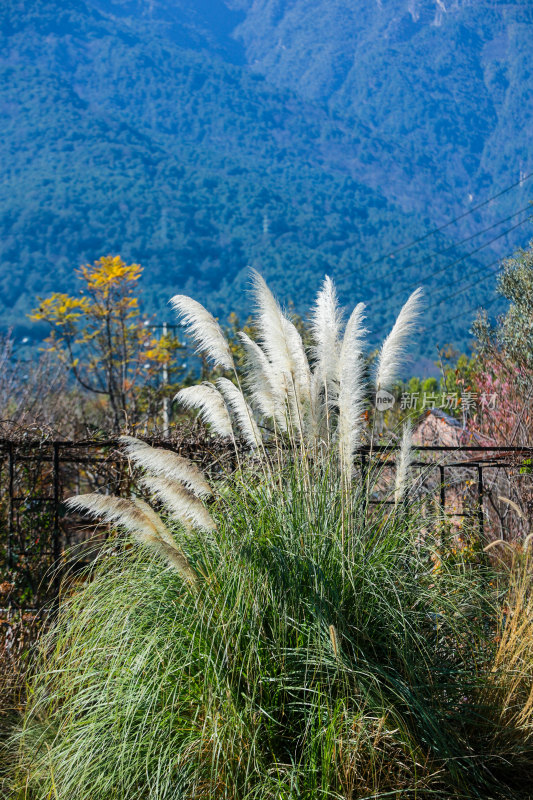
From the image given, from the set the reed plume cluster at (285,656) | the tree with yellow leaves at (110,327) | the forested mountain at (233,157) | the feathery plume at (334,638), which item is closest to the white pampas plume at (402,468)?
the reed plume cluster at (285,656)

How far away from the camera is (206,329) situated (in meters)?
3.05

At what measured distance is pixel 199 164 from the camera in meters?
81.1

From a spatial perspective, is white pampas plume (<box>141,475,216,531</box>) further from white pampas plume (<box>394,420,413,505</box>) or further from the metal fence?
the metal fence

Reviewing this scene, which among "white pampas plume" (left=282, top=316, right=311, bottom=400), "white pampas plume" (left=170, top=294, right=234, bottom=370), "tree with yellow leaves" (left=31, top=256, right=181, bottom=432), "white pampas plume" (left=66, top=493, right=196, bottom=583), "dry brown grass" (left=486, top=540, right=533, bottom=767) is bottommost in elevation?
"dry brown grass" (left=486, top=540, right=533, bottom=767)

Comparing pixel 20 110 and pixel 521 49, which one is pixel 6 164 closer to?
pixel 20 110

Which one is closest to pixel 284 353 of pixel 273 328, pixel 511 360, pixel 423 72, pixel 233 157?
pixel 273 328

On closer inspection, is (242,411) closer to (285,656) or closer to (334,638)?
(285,656)

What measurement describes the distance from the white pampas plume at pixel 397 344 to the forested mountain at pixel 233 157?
34867 mm

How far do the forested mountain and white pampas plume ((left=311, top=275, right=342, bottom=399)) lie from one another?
34826mm

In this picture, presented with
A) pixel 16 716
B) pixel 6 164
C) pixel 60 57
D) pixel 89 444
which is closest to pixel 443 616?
pixel 16 716

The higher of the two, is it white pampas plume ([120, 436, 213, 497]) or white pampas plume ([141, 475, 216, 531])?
white pampas plume ([120, 436, 213, 497])

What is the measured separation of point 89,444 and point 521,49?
141 metres

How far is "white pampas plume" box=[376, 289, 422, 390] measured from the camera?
10.2ft

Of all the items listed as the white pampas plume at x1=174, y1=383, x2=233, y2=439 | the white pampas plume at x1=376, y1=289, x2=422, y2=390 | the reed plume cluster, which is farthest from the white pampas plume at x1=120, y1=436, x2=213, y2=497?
the white pampas plume at x1=376, y1=289, x2=422, y2=390
